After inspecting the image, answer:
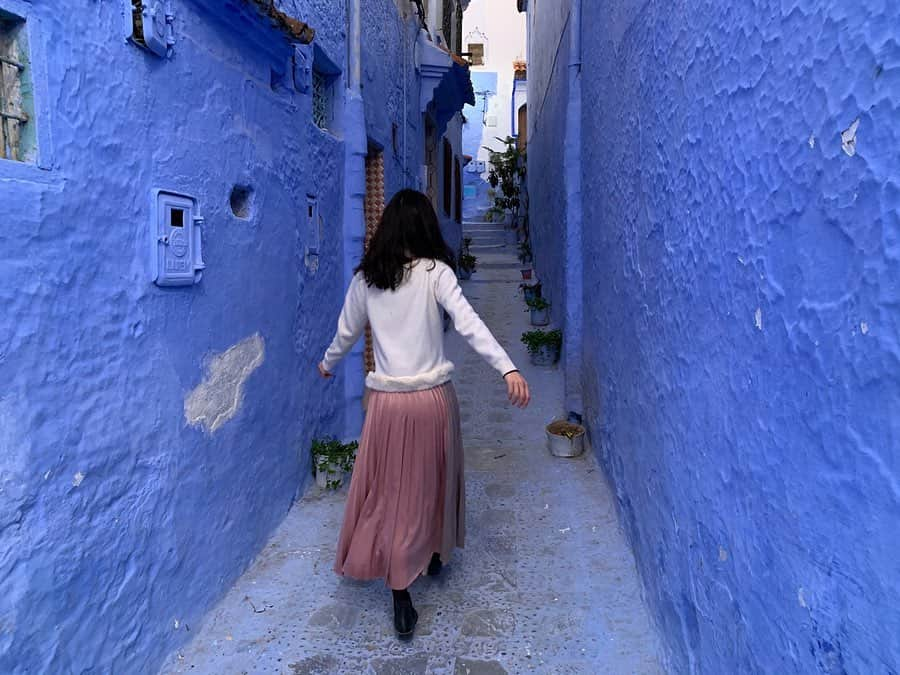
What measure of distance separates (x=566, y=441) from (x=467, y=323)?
2325 millimetres

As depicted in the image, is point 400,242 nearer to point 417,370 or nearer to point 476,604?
point 417,370

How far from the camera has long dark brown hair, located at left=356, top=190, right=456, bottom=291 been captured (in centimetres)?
267

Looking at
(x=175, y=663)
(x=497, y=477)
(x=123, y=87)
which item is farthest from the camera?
(x=497, y=477)

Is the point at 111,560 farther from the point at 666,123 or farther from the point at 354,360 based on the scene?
the point at 354,360

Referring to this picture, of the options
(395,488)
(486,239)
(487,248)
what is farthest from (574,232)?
(486,239)

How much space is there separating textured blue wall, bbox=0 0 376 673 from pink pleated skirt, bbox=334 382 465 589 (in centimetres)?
61

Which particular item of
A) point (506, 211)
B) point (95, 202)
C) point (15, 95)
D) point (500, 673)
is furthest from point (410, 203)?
point (506, 211)

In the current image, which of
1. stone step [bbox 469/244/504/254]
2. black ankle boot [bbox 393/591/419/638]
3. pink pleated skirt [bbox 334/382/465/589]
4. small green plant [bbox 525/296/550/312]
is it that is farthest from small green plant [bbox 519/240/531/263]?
black ankle boot [bbox 393/591/419/638]

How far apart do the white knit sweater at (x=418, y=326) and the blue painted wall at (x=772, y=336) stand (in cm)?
76

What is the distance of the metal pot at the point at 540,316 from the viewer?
9.66 m

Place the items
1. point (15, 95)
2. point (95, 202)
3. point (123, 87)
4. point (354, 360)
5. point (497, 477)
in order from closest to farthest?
point (15, 95), point (95, 202), point (123, 87), point (497, 477), point (354, 360)

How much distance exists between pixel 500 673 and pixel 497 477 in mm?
2005

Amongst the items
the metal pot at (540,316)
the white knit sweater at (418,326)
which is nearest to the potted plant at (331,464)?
the white knit sweater at (418,326)

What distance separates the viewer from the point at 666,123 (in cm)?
243
